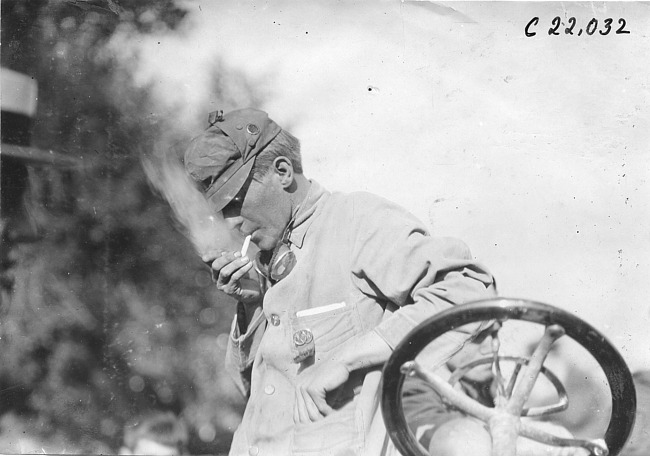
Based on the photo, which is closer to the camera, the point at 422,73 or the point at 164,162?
the point at 422,73

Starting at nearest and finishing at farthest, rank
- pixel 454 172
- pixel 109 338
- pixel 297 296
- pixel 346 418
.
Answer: pixel 346 418
pixel 297 296
pixel 454 172
pixel 109 338

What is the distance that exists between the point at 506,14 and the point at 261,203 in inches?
52.5

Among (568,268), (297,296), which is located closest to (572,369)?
(568,268)

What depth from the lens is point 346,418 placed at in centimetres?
285

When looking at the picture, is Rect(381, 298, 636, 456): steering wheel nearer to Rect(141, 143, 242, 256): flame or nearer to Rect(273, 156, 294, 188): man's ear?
Rect(273, 156, 294, 188): man's ear

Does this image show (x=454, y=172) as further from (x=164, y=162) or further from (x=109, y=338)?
(x=109, y=338)

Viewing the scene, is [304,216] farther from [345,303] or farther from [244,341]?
[244,341]

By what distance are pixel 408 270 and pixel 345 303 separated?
1.08ft

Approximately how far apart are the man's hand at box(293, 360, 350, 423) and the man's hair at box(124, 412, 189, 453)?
0.78 m

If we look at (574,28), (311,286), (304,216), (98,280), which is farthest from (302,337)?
(574,28)

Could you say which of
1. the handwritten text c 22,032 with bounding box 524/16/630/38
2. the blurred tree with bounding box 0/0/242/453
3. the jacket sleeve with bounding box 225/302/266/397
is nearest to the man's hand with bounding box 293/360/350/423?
the jacket sleeve with bounding box 225/302/266/397

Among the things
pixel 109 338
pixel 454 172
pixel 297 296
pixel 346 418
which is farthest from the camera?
pixel 109 338

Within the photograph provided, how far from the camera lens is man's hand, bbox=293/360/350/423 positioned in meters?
2.82

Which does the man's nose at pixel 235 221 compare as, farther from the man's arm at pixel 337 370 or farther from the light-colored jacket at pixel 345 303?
the man's arm at pixel 337 370
